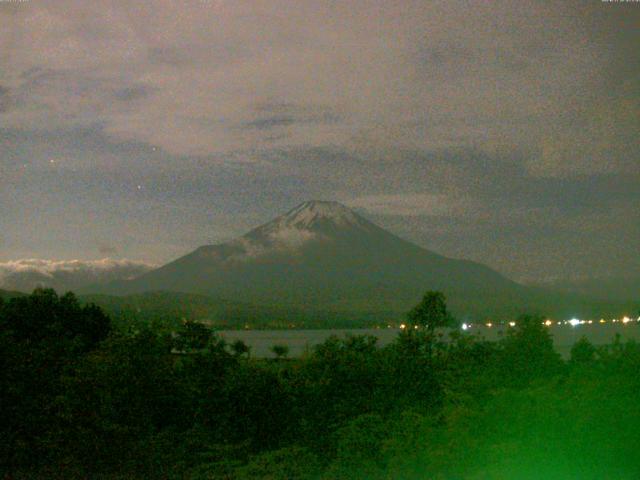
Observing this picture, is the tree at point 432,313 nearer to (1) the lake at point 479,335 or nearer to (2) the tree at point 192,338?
(1) the lake at point 479,335

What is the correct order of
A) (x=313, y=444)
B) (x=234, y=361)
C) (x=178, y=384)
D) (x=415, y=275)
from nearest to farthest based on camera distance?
(x=313, y=444) → (x=178, y=384) → (x=234, y=361) → (x=415, y=275)

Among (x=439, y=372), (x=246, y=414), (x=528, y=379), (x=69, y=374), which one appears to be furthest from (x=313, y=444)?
(x=69, y=374)

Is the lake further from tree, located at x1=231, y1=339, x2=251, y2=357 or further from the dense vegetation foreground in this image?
the dense vegetation foreground

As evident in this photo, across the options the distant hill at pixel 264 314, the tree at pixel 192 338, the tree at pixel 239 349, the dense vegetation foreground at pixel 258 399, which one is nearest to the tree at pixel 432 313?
the tree at pixel 239 349

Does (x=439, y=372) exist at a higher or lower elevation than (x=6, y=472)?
higher

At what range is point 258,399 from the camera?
10648mm

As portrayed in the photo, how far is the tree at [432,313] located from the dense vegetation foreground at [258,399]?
1474 cm

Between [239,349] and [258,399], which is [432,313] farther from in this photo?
[258,399]

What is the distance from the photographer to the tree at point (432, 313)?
2678 cm

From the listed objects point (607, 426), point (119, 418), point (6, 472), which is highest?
point (607, 426)

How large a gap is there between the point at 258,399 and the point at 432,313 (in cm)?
1699

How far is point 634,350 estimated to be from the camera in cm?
825

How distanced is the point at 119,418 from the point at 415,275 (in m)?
152

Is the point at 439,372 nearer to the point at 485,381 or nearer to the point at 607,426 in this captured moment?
the point at 485,381
